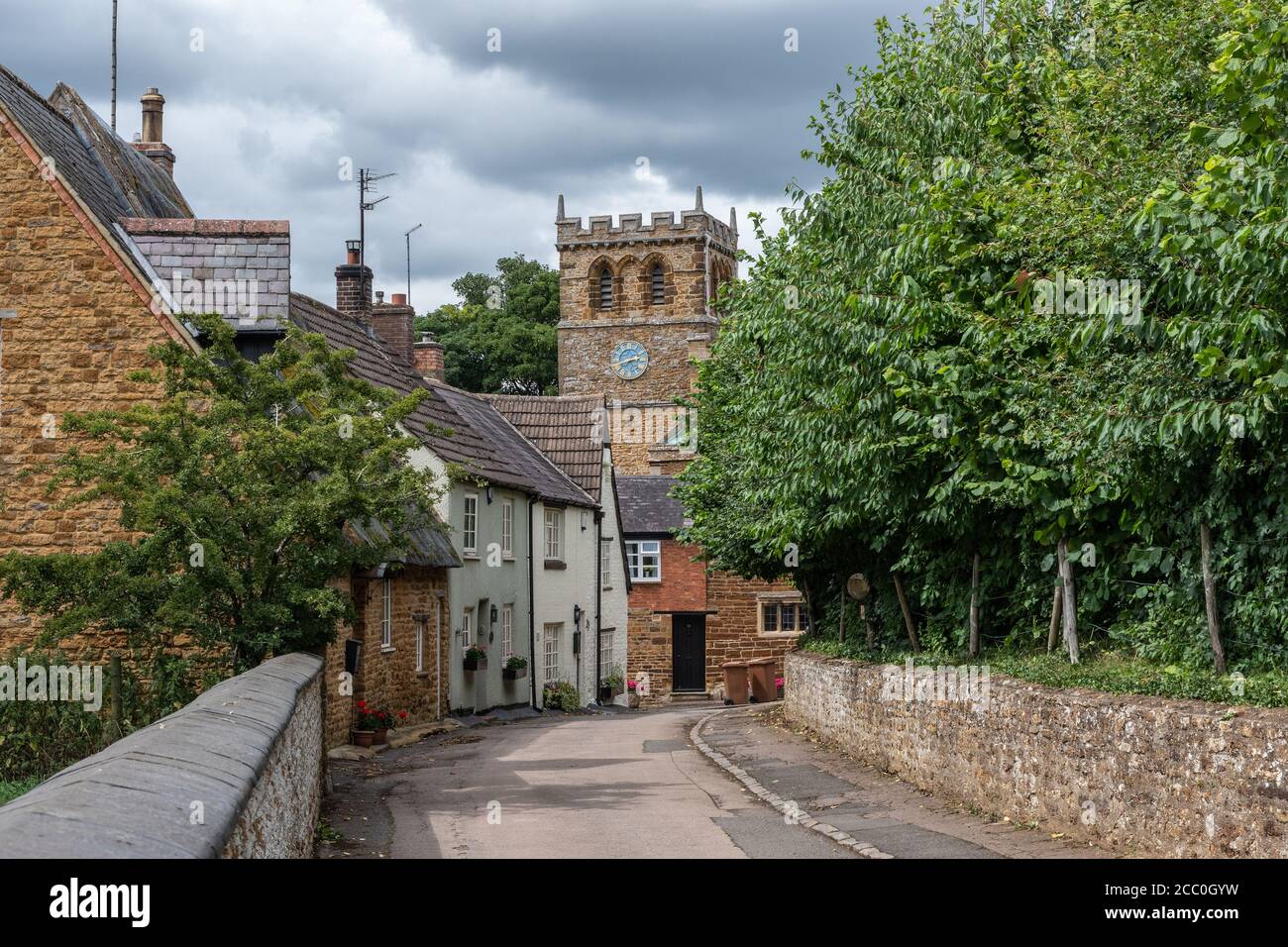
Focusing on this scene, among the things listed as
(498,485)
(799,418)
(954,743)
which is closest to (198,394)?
(799,418)

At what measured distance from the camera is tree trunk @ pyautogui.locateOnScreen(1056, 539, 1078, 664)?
12609 mm

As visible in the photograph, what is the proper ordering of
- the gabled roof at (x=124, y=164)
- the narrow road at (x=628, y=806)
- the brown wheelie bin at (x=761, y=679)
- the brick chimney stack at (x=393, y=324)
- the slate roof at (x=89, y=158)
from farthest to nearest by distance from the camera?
1. the brown wheelie bin at (x=761, y=679)
2. the brick chimney stack at (x=393, y=324)
3. the gabled roof at (x=124, y=164)
4. the slate roof at (x=89, y=158)
5. the narrow road at (x=628, y=806)

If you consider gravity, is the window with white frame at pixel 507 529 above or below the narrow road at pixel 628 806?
above

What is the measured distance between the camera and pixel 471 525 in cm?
2855

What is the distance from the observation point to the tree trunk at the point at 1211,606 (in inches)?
404

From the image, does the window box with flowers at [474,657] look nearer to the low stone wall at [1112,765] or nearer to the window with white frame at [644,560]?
the low stone wall at [1112,765]

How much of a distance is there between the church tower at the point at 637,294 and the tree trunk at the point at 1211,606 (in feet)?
253

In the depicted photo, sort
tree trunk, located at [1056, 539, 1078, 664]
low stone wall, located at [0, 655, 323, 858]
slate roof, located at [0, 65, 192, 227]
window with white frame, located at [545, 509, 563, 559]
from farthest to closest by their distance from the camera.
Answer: window with white frame, located at [545, 509, 563, 559] < slate roof, located at [0, 65, 192, 227] < tree trunk, located at [1056, 539, 1078, 664] < low stone wall, located at [0, 655, 323, 858]

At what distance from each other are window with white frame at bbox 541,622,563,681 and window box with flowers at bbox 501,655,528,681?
269 centimetres

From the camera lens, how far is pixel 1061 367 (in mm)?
11617

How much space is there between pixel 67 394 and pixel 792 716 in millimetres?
12877

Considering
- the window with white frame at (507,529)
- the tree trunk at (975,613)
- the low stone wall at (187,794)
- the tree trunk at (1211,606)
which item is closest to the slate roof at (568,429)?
Answer: the window with white frame at (507,529)

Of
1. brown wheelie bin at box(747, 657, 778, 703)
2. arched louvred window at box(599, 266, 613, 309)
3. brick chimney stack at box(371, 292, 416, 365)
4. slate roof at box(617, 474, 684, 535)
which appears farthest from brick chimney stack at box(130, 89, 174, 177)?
arched louvred window at box(599, 266, 613, 309)

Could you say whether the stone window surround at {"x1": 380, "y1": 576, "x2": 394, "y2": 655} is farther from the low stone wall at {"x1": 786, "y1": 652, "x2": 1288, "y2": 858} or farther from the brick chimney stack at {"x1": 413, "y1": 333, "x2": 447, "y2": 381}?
the brick chimney stack at {"x1": 413, "y1": 333, "x2": 447, "y2": 381}
